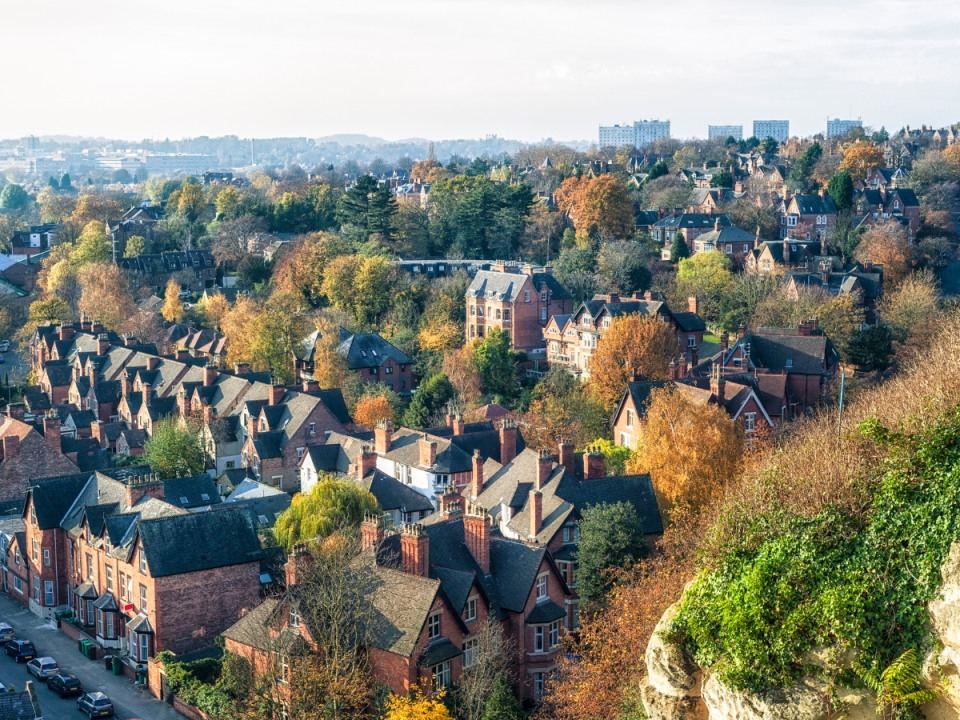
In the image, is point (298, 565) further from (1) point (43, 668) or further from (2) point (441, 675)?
(1) point (43, 668)

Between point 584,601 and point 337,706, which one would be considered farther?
point 584,601

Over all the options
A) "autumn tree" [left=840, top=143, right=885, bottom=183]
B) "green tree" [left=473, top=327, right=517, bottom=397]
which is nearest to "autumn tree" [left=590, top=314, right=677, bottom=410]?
"green tree" [left=473, top=327, right=517, bottom=397]

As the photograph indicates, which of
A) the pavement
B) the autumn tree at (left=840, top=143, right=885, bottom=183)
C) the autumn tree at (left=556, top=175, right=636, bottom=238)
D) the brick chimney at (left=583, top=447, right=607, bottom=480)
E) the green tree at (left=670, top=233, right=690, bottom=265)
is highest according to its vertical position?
the autumn tree at (left=840, top=143, right=885, bottom=183)

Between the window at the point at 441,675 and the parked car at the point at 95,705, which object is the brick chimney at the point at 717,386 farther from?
the parked car at the point at 95,705

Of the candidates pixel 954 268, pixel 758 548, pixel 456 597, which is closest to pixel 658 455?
pixel 456 597

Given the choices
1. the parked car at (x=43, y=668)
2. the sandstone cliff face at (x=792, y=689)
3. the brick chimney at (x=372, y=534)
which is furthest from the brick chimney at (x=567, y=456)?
the sandstone cliff face at (x=792, y=689)

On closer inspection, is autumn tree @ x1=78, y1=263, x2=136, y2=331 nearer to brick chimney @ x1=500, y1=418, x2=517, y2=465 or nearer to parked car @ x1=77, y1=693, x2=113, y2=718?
brick chimney @ x1=500, y1=418, x2=517, y2=465

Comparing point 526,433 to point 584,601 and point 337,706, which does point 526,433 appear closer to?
point 584,601
